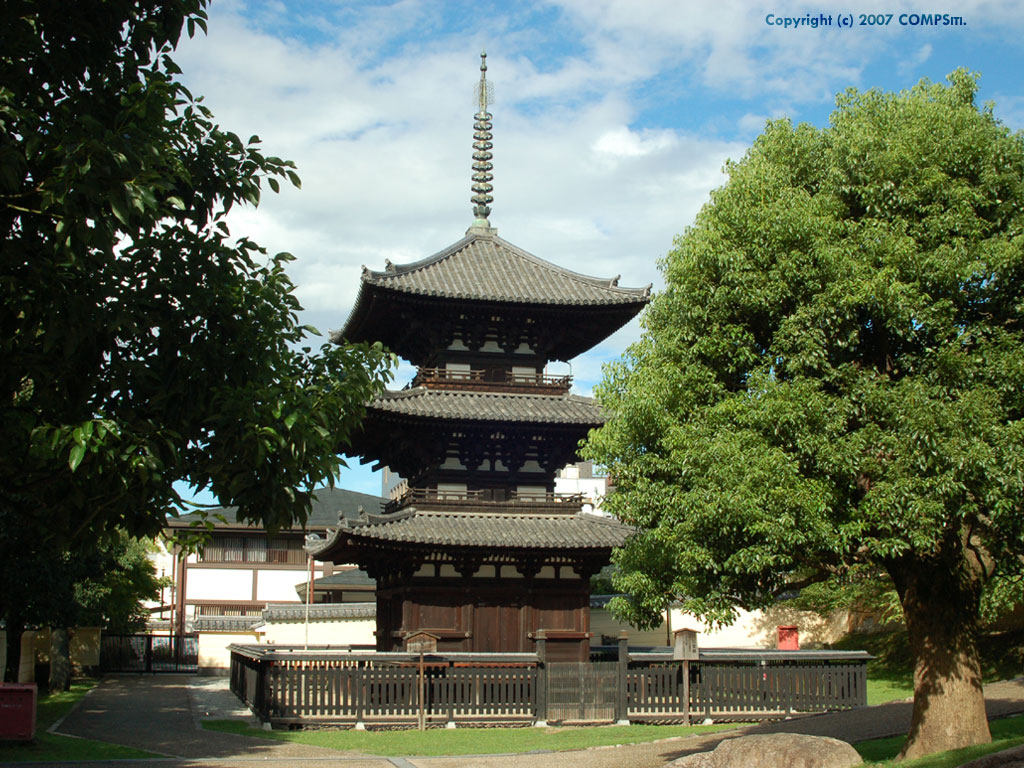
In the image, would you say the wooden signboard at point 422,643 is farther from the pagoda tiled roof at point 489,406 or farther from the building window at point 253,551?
the building window at point 253,551

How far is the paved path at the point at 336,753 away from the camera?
1698 cm

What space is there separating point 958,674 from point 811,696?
1125 cm

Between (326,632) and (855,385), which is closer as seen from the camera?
(855,385)

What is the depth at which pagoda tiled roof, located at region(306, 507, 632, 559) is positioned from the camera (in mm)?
23766

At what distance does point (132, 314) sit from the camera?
8477 mm

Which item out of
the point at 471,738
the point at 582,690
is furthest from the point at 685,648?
the point at 471,738

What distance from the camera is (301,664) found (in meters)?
23.1

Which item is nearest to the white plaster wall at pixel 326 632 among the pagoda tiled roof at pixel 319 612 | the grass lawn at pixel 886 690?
the pagoda tiled roof at pixel 319 612

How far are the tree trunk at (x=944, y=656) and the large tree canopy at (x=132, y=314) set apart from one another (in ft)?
27.8

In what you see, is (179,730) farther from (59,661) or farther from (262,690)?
→ (59,661)

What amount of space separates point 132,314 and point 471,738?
1480cm

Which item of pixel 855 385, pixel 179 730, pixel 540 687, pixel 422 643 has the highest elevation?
pixel 855 385

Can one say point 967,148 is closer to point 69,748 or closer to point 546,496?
point 546,496

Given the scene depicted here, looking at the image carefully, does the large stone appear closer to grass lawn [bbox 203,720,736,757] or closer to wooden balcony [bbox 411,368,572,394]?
grass lawn [bbox 203,720,736,757]
